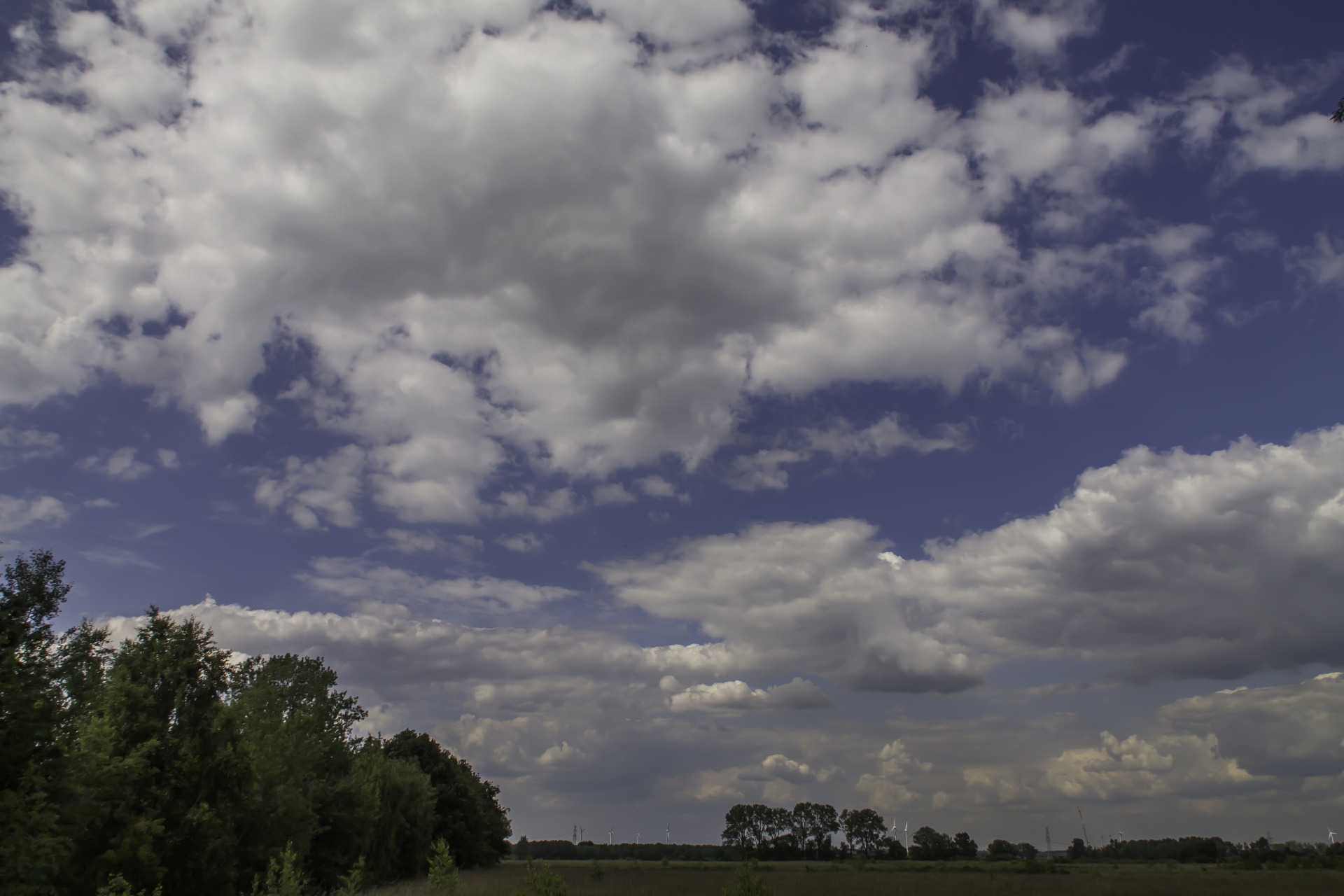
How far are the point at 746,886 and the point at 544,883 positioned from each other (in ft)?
22.4

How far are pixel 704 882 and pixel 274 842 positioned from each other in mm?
38934

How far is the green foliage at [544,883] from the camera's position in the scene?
11422 millimetres

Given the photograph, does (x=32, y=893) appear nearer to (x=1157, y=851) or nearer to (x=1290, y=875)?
(x=1290, y=875)

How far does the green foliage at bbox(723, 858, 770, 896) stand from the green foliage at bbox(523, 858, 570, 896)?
19.4 feet

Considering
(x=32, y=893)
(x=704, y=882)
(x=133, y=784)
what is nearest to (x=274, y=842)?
(x=133, y=784)

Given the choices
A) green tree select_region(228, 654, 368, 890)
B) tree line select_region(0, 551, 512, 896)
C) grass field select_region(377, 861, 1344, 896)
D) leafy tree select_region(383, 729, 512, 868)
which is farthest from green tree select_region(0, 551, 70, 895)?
leafy tree select_region(383, 729, 512, 868)

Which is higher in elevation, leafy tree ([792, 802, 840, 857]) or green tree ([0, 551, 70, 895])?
green tree ([0, 551, 70, 895])

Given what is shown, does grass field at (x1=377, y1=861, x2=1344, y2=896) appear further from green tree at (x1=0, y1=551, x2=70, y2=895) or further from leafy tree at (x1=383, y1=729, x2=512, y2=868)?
green tree at (x1=0, y1=551, x2=70, y2=895)

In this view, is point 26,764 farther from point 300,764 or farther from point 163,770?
point 300,764

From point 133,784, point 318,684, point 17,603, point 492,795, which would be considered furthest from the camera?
point 492,795

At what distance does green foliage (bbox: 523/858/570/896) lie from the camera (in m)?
11.4

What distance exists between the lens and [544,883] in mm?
Answer: 11688

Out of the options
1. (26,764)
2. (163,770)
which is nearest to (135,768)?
(163,770)

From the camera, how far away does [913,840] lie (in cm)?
14725
